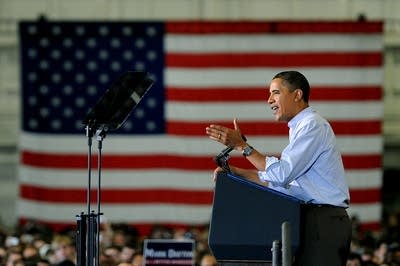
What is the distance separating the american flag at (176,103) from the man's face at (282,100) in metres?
13.2

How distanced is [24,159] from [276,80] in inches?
572

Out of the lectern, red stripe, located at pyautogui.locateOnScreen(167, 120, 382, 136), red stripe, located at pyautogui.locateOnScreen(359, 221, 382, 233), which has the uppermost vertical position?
the lectern

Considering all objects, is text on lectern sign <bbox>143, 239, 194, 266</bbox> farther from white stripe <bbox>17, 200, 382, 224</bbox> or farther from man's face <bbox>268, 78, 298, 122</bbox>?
white stripe <bbox>17, 200, 382, 224</bbox>

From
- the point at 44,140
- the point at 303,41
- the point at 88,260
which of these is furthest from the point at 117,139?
the point at 88,260

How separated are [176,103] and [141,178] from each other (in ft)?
3.96

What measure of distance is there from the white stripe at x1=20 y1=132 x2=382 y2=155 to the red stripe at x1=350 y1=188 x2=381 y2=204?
545 millimetres

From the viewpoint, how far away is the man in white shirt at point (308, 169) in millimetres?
6375

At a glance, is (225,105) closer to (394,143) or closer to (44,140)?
(44,140)

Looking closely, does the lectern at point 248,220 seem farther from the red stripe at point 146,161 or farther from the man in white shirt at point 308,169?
the red stripe at point 146,161

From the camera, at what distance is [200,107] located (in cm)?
2006

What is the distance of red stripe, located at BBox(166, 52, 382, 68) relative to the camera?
19.9 meters

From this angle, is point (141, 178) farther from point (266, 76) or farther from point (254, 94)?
point (266, 76)

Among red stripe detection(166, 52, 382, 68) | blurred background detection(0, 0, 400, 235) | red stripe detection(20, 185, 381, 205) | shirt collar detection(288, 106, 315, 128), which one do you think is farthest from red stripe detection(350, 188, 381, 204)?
shirt collar detection(288, 106, 315, 128)
